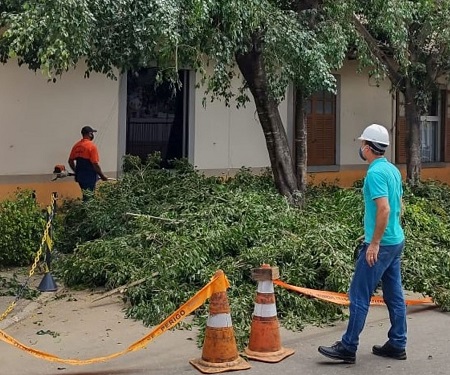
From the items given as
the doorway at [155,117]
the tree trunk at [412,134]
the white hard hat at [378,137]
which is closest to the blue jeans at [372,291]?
the white hard hat at [378,137]

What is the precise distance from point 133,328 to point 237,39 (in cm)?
347

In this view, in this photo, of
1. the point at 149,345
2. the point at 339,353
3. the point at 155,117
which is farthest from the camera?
the point at 155,117

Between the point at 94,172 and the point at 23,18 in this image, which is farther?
the point at 94,172

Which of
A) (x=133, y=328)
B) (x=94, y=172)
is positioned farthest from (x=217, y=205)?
(x=94, y=172)

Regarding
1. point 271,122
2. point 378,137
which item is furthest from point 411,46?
point 378,137

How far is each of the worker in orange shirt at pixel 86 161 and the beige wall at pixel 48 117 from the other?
0.67 m

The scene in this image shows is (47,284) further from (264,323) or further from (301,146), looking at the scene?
(301,146)

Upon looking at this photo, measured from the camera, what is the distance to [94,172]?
36.1ft

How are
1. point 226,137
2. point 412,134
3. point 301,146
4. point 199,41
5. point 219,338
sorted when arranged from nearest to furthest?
point 219,338 → point 199,41 → point 301,146 → point 412,134 → point 226,137

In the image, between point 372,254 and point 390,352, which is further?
point 390,352

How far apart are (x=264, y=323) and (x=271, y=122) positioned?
469cm

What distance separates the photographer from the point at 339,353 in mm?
5539

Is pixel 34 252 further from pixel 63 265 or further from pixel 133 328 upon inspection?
pixel 133 328

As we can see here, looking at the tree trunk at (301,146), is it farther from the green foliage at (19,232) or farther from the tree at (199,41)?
the green foliage at (19,232)
